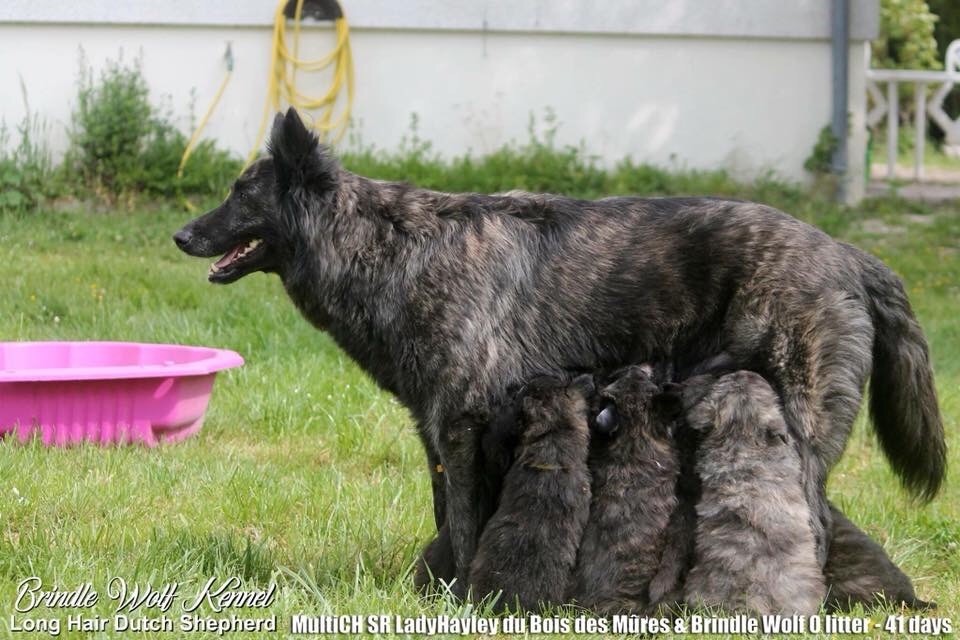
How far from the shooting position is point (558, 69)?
46.1 ft

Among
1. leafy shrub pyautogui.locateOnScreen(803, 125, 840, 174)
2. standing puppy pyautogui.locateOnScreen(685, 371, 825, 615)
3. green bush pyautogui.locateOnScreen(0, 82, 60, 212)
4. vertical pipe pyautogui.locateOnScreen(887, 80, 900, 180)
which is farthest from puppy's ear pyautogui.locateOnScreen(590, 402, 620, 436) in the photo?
vertical pipe pyautogui.locateOnScreen(887, 80, 900, 180)

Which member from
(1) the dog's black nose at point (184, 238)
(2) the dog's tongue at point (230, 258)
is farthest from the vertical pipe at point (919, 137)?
(1) the dog's black nose at point (184, 238)

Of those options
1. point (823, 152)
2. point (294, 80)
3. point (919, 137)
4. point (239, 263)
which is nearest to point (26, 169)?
point (294, 80)

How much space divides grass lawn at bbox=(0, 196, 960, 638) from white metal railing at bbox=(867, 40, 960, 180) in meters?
6.89

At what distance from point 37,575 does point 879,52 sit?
21097 mm

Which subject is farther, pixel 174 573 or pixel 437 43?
pixel 437 43

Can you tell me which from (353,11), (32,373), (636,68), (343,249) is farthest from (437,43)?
(343,249)

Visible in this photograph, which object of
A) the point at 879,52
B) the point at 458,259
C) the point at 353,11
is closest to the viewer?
the point at 458,259

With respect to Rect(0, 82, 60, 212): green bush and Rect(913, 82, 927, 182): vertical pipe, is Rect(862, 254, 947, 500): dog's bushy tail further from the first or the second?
Rect(913, 82, 927, 182): vertical pipe

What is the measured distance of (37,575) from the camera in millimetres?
5109

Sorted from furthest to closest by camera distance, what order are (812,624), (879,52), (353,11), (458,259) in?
1. (879,52)
2. (353,11)
3. (458,259)
4. (812,624)

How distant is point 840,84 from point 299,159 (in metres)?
9.70

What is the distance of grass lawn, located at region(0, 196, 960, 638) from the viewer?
17.4ft

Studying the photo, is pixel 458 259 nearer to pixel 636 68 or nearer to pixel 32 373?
pixel 32 373
